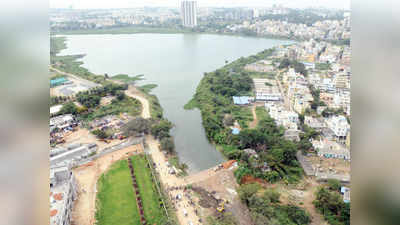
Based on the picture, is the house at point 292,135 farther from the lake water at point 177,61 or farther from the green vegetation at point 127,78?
the green vegetation at point 127,78

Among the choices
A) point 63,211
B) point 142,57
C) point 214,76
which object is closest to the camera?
point 63,211

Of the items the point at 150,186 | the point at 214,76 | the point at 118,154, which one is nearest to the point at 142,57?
the point at 214,76

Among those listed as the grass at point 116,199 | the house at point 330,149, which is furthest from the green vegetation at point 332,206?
the grass at point 116,199

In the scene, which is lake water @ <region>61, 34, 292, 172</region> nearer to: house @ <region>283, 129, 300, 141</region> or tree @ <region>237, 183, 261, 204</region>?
tree @ <region>237, 183, 261, 204</region>

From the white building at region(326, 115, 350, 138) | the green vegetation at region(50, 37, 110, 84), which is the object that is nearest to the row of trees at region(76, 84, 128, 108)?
the green vegetation at region(50, 37, 110, 84)

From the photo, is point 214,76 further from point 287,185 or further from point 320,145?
point 287,185

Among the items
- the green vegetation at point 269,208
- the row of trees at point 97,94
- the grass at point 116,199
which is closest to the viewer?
the green vegetation at point 269,208
